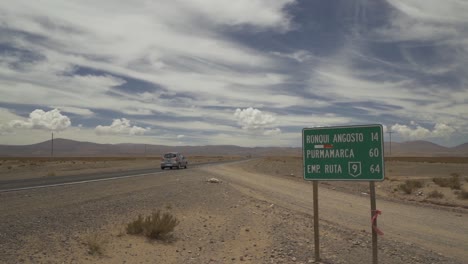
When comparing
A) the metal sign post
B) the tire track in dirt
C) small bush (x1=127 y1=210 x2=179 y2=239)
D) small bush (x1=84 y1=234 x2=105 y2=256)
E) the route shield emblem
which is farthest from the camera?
the tire track in dirt

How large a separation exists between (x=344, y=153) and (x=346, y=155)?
0.19 feet

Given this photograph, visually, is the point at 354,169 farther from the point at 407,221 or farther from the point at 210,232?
the point at 407,221

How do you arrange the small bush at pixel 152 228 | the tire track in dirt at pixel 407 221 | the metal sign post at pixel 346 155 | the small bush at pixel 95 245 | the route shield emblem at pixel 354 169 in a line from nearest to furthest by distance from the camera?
the metal sign post at pixel 346 155, the route shield emblem at pixel 354 169, the small bush at pixel 95 245, the small bush at pixel 152 228, the tire track in dirt at pixel 407 221

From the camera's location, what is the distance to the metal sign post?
6919 millimetres

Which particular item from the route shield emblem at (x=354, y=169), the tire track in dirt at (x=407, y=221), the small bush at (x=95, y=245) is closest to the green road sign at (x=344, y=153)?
the route shield emblem at (x=354, y=169)

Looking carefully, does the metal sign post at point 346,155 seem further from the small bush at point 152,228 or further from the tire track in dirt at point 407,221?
the tire track in dirt at point 407,221

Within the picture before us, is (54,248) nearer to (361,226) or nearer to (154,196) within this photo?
(154,196)

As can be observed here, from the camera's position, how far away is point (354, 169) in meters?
7.23

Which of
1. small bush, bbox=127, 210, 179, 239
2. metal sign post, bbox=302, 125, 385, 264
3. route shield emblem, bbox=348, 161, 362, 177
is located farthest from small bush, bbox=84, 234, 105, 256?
route shield emblem, bbox=348, 161, 362, 177

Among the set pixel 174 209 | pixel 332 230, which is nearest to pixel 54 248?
pixel 174 209

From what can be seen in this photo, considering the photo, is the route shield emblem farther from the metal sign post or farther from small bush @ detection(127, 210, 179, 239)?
small bush @ detection(127, 210, 179, 239)

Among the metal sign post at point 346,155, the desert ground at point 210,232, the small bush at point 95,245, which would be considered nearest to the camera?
the metal sign post at point 346,155

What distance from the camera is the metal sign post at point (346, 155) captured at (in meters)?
6.92

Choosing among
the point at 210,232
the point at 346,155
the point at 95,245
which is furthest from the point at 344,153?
the point at 95,245
